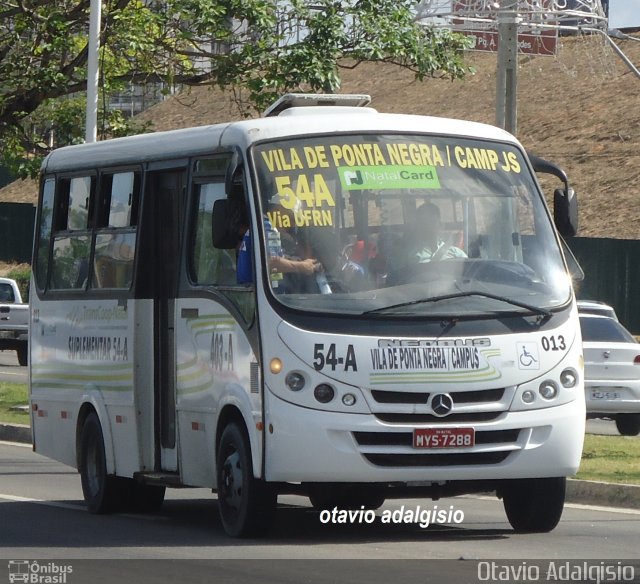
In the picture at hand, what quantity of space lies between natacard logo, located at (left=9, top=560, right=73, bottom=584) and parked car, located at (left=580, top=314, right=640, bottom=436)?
10969 millimetres

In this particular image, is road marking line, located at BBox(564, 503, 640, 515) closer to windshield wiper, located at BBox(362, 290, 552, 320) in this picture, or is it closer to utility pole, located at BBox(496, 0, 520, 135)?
windshield wiper, located at BBox(362, 290, 552, 320)

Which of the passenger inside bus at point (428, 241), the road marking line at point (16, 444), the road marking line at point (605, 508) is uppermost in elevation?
the passenger inside bus at point (428, 241)

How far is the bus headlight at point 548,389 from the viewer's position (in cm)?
978

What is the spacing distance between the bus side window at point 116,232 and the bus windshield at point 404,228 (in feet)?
6.68

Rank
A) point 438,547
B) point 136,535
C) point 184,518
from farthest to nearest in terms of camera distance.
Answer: point 184,518, point 136,535, point 438,547

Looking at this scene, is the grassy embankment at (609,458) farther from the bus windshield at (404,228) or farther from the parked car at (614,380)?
the bus windshield at (404,228)

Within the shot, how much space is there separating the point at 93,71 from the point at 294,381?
35.2 ft

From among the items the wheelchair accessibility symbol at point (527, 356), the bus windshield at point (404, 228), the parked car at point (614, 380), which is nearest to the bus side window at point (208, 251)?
the bus windshield at point (404, 228)

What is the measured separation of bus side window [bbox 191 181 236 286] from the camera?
10.5 m

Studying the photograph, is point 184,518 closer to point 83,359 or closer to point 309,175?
point 83,359

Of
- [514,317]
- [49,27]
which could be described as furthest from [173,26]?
[514,317]

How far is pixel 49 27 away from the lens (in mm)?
21031

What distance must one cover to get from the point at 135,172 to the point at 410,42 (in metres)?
9.08

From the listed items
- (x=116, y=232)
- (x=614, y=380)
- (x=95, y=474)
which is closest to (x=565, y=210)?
(x=116, y=232)
